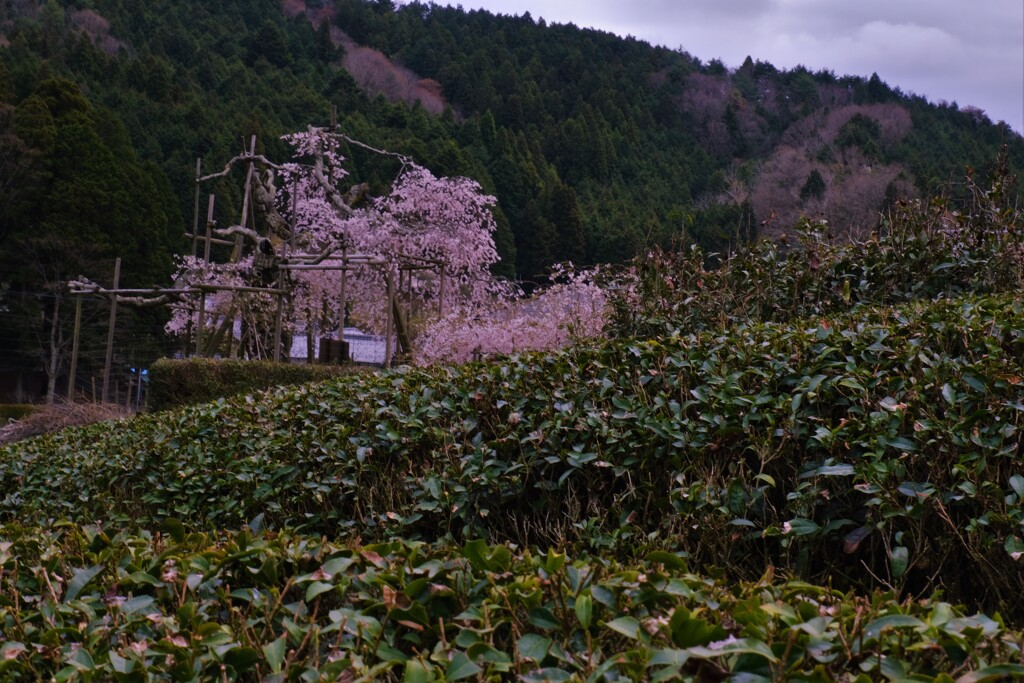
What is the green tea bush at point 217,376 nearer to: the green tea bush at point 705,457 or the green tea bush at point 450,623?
the green tea bush at point 705,457

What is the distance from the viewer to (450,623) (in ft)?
5.20

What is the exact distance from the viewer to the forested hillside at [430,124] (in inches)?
889

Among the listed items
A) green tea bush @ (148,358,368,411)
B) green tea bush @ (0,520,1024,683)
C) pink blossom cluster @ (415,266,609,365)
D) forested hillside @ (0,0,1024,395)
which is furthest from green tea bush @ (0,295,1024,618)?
forested hillside @ (0,0,1024,395)

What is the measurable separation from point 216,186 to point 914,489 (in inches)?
965

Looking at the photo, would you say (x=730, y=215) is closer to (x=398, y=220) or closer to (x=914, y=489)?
(x=398, y=220)

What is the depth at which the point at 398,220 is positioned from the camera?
56.9 ft

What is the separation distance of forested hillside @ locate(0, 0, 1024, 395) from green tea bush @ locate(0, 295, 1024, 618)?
33.2ft

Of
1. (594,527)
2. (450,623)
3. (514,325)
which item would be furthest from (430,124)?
(450,623)

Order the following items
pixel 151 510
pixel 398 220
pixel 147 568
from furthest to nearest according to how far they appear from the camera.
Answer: pixel 398 220 → pixel 151 510 → pixel 147 568

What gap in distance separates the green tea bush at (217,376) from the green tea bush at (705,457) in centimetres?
555

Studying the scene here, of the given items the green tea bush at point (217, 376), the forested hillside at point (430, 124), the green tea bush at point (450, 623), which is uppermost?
the forested hillside at point (430, 124)

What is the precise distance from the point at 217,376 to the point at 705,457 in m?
8.19

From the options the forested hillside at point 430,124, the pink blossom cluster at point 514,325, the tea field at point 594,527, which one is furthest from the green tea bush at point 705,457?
the forested hillside at point 430,124

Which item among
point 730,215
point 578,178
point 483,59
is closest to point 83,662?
point 730,215
